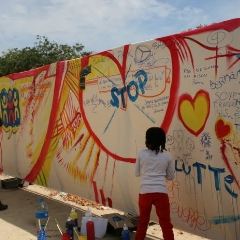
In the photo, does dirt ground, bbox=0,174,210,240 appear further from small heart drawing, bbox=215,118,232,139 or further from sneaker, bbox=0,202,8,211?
small heart drawing, bbox=215,118,232,139

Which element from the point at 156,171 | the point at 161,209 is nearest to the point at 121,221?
the point at 161,209

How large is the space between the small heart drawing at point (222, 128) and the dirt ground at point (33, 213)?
1777mm

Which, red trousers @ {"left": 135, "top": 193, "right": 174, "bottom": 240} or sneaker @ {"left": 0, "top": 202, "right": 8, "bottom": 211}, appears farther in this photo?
sneaker @ {"left": 0, "top": 202, "right": 8, "bottom": 211}

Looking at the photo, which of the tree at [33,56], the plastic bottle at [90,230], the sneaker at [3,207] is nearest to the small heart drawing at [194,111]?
the plastic bottle at [90,230]

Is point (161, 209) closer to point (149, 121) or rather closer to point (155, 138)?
point (155, 138)

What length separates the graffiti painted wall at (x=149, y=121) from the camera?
4184 mm

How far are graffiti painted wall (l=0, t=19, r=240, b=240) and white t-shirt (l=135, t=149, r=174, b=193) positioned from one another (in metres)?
0.34

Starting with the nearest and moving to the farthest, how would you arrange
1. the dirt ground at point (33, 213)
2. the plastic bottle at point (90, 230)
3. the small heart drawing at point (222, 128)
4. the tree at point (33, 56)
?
the small heart drawing at point (222, 128) < the plastic bottle at point (90, 230) < the dirt ground at point (33, 213) < the tree at point (33, 56)

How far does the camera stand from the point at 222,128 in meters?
4.20

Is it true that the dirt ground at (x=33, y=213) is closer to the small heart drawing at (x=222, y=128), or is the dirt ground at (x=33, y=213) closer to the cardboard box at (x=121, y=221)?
the cardboard box at (x=121, y=221)

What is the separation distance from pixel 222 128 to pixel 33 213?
151 inches

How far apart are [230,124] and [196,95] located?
53 centimetres

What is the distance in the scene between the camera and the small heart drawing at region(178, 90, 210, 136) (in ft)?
14.3

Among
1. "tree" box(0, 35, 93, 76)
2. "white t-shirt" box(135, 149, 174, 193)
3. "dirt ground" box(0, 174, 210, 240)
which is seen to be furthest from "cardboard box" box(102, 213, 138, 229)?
"tree" box(0, 35, 93, 76)
